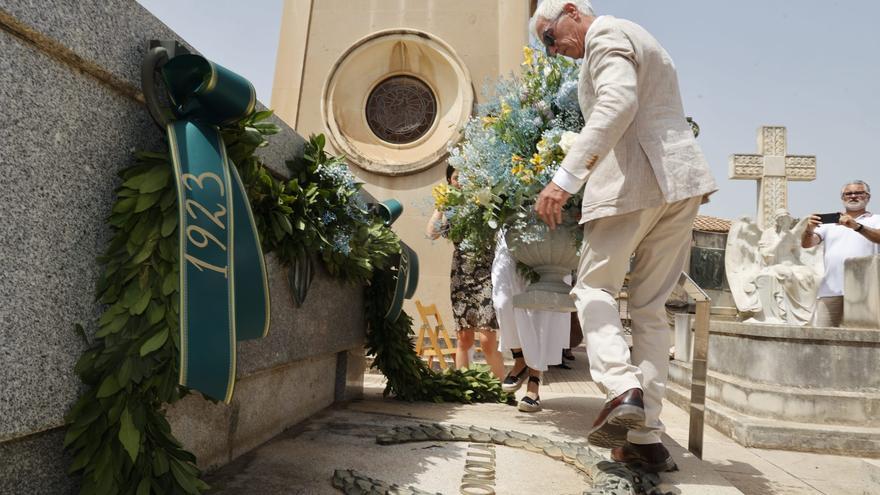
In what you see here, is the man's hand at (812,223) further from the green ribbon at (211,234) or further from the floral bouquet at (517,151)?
→ the green ribbon at (211,234)

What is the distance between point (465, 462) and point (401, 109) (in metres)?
7.82

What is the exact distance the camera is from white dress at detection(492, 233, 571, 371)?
3.90 meters

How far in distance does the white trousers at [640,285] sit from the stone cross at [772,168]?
11717mm

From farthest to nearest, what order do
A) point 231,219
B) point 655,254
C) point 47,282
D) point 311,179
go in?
point 311,179, point 655,254, point 231,219, point 47,282

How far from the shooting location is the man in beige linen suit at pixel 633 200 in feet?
7.54

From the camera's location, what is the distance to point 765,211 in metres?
12.7

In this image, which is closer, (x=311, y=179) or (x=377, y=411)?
(x=311, y=179)

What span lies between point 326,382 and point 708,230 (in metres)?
16.5

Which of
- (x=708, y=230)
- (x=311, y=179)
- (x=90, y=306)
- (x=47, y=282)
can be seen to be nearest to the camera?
(x=47, y=282)

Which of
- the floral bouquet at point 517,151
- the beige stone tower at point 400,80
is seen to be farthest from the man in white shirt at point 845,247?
the beige stone tower at point 400,80

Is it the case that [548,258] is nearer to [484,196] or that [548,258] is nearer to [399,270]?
[484,196]

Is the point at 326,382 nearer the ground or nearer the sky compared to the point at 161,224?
nearer the ground

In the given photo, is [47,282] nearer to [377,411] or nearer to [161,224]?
[161,224]

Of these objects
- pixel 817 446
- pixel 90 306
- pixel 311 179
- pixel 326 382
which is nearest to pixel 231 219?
pixel 90 306
